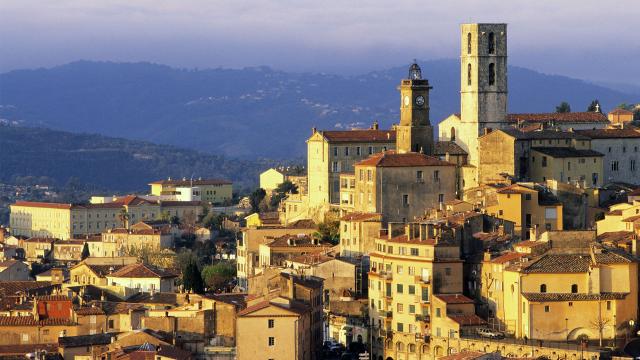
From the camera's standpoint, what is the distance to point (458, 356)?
54.1 m

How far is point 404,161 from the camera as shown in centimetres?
7500

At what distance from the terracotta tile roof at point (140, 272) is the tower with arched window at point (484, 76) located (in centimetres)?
1437

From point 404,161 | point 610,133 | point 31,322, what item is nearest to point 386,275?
point 31,322

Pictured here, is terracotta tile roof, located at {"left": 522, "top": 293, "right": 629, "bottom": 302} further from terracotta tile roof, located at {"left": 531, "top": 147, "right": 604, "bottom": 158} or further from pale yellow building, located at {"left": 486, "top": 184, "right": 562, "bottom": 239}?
terracotta tile roof, located at {"left": 531, "top": 147, "right": 604, "bottom": 158}

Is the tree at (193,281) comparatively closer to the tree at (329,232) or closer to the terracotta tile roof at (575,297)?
the tree at (329,232)

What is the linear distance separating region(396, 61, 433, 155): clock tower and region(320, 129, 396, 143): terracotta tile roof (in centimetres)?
515

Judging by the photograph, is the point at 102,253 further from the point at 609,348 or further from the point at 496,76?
the point at 609,348

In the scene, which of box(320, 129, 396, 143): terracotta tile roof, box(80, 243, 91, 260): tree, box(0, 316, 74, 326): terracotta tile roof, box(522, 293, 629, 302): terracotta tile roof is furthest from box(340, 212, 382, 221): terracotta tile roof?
box(80, 243, 91, 260): tree

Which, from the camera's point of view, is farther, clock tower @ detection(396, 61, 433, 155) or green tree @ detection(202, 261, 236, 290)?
green tree @ detection(202, 261, 236, 290)

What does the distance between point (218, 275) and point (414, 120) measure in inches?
441

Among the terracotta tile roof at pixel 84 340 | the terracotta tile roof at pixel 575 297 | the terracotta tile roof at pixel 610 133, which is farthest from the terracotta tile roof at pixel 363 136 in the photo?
the terracotta tile roof at pixel 575 297

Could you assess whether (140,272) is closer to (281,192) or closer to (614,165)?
(614,165)

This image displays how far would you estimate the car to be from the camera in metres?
57.3

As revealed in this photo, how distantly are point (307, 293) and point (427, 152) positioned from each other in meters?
17.5
